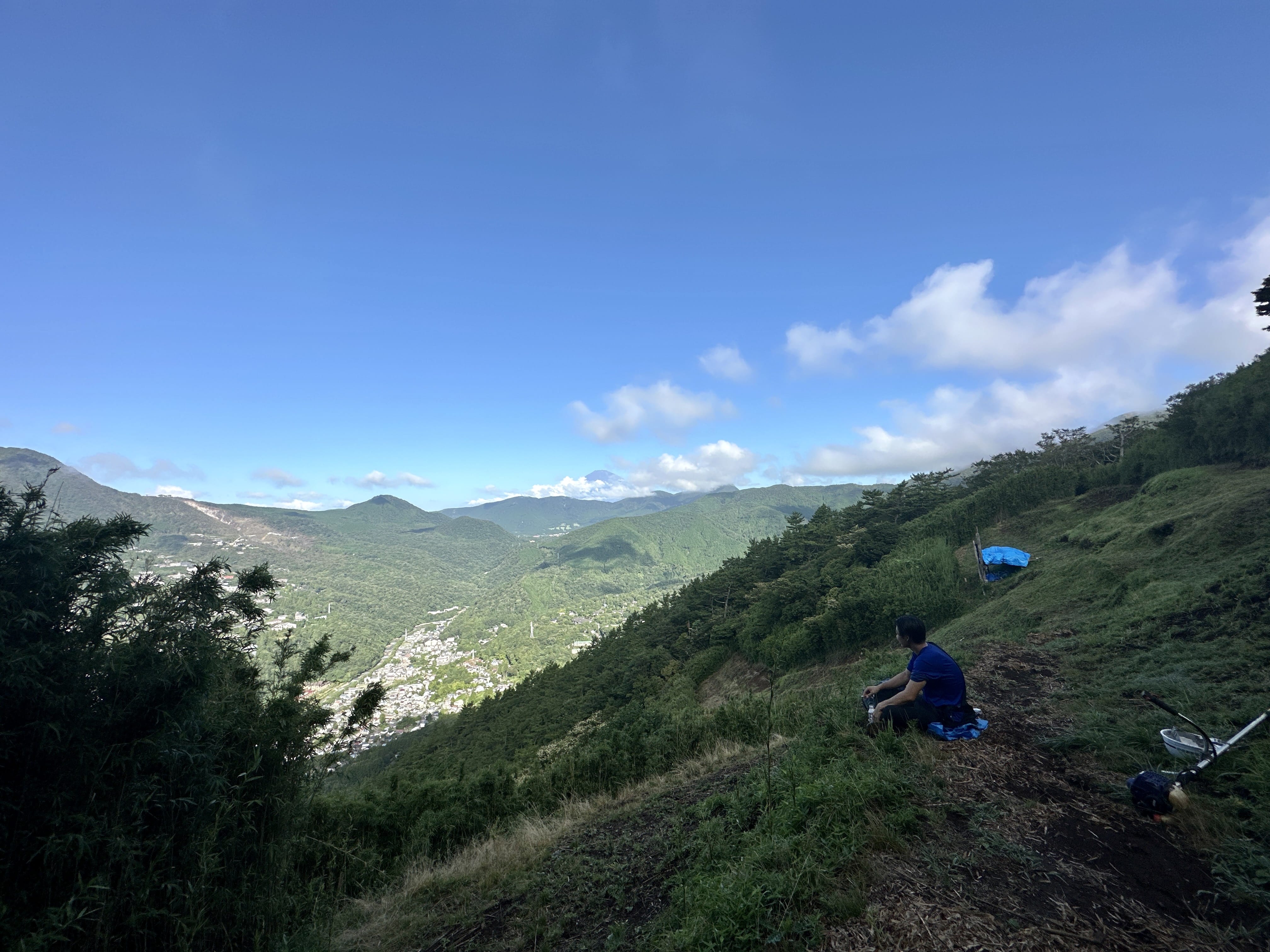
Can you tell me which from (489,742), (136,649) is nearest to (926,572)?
(136,649)

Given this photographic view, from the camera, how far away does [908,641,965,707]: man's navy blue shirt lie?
5223 mm

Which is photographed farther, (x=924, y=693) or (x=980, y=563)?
(x=980, y=563)

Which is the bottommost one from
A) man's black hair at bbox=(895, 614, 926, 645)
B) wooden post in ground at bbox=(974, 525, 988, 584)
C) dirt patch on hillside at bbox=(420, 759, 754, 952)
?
dirt patch on hillside at bbox=(420, 759, 754, 952)

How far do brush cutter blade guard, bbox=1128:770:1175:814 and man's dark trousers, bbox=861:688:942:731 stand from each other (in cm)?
164

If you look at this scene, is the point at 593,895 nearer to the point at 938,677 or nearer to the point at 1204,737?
the point at 938,677

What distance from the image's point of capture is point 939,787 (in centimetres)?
423

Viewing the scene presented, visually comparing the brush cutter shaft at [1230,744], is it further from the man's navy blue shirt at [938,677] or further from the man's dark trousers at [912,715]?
the man's dark trousers at [912,715]

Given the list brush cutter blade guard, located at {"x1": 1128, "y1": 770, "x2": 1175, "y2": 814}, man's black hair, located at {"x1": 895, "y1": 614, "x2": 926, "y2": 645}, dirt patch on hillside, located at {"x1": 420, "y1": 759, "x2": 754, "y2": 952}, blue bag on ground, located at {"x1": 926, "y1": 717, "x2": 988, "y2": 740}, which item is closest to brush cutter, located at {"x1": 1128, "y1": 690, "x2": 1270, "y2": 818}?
brush cutter blade guard, located at {"x1": 1128, "y1": 770, "x2": 1175, "y2": 814}

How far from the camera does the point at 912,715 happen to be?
539 centimetres

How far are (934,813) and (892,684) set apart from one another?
79.0 inches

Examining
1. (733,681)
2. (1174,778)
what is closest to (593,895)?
(1174,778)

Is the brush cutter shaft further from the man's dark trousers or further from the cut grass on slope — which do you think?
the man's dark trousers

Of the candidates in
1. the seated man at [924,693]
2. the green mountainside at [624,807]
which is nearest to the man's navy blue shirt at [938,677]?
the seated man at [924,693]

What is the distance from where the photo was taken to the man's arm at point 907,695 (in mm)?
5258
